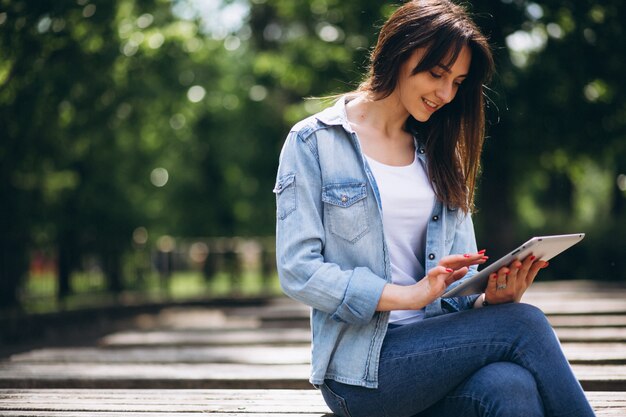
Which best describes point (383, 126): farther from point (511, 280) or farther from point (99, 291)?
point (99, 291)

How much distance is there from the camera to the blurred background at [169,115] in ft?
30.7

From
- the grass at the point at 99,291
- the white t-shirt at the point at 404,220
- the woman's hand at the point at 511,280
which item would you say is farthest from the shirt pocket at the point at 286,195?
the grass at the point at 99,291

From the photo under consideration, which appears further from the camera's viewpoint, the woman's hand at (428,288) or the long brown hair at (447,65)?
the long brown hair at (447,65)

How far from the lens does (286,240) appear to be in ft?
8.43

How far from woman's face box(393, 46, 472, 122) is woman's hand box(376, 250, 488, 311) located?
1.91ft

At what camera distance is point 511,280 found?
8.74 feet

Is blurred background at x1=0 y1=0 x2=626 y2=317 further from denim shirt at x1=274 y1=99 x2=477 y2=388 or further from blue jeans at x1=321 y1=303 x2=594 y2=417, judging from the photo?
blue jeans at x1=321 y1=303 x2=594 y2=417

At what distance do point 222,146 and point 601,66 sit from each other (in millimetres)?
14340

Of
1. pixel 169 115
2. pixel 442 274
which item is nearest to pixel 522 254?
pixel 442 274

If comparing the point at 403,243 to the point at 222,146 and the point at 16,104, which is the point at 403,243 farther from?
the point at 222,146

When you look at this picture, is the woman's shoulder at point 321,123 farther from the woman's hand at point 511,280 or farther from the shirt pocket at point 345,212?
the woman's hand at point 511,280

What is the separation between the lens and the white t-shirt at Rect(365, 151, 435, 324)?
2752 millimetres

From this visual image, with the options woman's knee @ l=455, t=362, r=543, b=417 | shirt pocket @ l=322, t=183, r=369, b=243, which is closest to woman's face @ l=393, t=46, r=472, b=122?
shirt pocket @ l=322, t=183, r=369, b=243

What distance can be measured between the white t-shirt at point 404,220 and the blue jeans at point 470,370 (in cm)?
20
